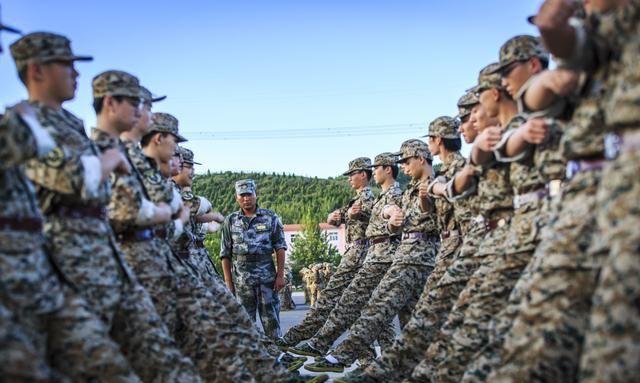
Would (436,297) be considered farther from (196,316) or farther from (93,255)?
(93,255)

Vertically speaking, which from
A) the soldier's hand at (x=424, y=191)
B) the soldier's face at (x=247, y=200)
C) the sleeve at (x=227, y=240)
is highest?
the soldier's hand at (x=424, y=191)

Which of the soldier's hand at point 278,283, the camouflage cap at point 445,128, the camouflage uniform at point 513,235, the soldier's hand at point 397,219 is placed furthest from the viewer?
the soldier's hand at point 278,283

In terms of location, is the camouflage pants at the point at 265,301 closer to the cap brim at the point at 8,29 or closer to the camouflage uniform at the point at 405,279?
the camouflage uniform at the point at 405,279

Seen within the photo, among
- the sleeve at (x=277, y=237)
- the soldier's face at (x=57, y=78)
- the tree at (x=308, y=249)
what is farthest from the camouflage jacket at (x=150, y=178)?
the tree at (x=308, y=249)

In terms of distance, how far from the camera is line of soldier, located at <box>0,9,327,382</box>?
3416mm

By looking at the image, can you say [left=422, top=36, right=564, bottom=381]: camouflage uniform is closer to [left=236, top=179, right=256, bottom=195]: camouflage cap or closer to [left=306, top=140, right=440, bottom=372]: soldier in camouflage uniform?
[left=306, top=140, right=440, bottom=372]: soldier in camouflage uniform

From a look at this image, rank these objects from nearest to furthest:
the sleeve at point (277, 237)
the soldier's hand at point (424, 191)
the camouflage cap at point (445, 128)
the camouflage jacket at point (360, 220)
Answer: the soldier's hand at point (424, 191), the camouflage cap at point (445, 128), the sleeve at point (277, 237), the camouflage jacket at point (360, 220)

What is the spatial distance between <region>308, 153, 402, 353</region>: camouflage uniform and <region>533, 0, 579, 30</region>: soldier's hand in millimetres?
5762

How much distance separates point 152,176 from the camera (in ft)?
17.7

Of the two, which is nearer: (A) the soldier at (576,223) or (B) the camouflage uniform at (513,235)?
(A) the soldier at (576,223)

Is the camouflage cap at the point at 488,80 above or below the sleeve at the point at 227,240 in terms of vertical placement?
above

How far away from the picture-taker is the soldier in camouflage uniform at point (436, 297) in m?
6.11

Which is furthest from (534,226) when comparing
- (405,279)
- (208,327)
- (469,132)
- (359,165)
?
(359,165)

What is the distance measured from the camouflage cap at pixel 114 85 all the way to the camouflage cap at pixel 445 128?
3.53 metres
